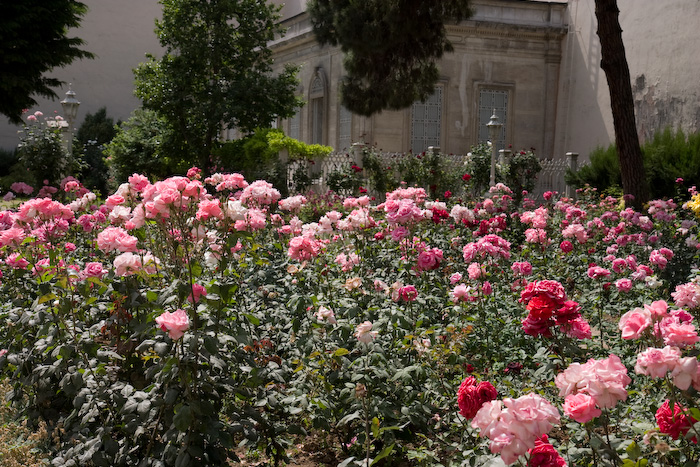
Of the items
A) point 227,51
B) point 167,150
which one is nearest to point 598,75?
point 227,51

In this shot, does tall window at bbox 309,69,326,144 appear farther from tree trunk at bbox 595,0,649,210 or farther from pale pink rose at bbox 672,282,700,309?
pale pink rose at bbox 672,282,700,309

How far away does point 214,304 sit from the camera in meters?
2.47

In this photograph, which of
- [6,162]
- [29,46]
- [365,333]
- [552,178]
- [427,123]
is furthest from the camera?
[6,162]

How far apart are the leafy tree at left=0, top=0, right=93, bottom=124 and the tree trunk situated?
13618mm

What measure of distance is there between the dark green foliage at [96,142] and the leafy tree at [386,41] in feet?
37.8

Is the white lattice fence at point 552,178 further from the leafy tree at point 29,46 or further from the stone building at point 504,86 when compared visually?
the leafy tree at point 29,46

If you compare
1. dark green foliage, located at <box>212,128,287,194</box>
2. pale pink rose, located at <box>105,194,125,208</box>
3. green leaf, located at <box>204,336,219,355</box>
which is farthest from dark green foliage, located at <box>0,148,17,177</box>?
green leaf, located at <box>204,336,219,355</box>

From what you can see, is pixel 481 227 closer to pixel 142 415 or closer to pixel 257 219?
pixel 257 219

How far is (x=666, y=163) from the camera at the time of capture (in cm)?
1298

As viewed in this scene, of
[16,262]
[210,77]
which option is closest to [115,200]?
[16,262]

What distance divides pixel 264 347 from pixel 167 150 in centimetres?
1417

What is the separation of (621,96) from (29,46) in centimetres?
1444

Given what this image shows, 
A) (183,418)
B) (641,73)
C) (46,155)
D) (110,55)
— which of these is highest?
(110,55)

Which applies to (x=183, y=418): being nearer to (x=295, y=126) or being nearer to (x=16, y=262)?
(x=16, y=262)
